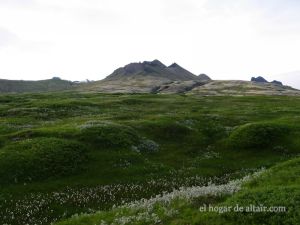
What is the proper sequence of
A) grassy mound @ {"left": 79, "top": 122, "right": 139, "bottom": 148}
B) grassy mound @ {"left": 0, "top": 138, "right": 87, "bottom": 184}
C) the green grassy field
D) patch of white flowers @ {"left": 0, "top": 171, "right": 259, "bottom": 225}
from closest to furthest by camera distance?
patch of white flowers @ {"left": 0, "top": 171, "right": 259, "bottom": 225} → the green grassy field → grassy mound @ {"left": 0, "top": 138, "right": 87, "bottom": 184} → grassy mound @ {"left": 79, "top": 122, "right": 139, "bottom": 148}

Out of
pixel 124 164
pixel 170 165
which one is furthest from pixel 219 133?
pixel 124 164

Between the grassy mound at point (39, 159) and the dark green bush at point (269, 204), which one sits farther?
the grassy mound at point (39, 159)

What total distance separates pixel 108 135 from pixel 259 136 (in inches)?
728

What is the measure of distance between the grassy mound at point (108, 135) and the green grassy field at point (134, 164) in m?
0.12

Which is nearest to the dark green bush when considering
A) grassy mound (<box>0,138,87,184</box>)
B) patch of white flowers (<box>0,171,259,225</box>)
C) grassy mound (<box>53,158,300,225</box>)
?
grassy mound (<box>53,158,300,225</box>)

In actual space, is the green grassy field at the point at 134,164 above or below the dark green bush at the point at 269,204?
below

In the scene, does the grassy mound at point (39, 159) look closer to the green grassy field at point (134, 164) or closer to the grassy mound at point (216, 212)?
the green grassy field at point (134, 164)

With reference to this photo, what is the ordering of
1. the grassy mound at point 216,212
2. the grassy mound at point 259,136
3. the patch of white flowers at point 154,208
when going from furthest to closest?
the grassy mound at point 259,136
the patch of white flowers at point 154,208
the grassy mound at point 216,212

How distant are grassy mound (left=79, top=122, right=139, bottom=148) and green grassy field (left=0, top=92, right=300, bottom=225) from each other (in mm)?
117

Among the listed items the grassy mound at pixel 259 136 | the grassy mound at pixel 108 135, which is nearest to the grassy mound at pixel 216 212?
the grassy mound at pixel 108 135

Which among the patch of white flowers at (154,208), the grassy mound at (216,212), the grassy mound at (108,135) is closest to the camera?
the grassy mound at (216,212)

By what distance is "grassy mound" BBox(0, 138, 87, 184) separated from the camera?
36.8m

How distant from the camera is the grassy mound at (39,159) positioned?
36.8 meters

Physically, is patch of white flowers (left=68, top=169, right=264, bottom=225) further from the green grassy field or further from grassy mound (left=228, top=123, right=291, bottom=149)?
grassy mound (left=228, top=123, right=291, bottom=149)
